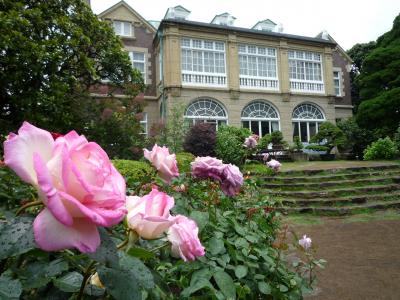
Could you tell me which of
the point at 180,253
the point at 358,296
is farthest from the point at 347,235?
the point at 180,253

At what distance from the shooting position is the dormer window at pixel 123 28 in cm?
1953

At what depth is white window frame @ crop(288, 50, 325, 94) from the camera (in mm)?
20109

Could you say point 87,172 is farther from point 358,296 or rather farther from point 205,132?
point 205,132

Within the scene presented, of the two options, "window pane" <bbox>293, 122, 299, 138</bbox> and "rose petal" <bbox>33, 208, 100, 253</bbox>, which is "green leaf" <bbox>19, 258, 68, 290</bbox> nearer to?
"rose petal" <bbox>33, 208, 100, 253</bbox>

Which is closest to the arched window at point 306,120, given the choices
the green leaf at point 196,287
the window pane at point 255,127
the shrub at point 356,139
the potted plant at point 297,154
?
the shrub at point 356,139

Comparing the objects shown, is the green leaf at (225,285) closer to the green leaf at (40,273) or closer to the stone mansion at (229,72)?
the green leaf at (40,273)

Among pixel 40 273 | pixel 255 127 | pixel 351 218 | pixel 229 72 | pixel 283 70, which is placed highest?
pixel 283 70

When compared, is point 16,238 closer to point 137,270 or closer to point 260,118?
point 137,270

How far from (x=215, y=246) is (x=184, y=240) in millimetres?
757

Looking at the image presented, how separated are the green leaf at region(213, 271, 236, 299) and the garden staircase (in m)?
4.94

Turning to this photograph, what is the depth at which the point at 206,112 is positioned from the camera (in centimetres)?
1809

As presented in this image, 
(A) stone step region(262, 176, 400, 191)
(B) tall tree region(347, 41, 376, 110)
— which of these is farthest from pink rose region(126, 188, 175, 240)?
(B) tall tree region(347, 41, 376, 110)

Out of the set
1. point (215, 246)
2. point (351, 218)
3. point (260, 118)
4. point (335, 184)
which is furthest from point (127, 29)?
point (215, 246)

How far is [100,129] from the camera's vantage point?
10.3 m
